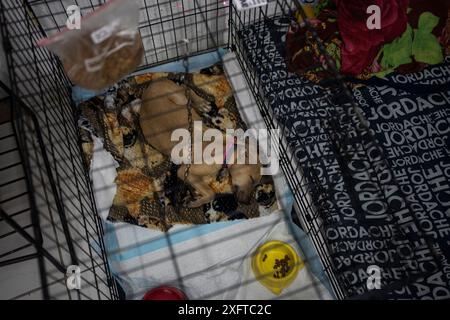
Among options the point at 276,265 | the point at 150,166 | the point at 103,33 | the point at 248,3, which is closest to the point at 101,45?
the point at 103,33

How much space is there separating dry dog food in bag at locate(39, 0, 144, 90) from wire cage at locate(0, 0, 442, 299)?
17cm

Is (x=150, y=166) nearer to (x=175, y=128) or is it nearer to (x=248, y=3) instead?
(x=175, y=128)

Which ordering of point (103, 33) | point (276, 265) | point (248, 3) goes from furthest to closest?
point (276, 265), point (248, 3), point (103, 33)

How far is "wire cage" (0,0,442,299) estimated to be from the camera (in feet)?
4.52

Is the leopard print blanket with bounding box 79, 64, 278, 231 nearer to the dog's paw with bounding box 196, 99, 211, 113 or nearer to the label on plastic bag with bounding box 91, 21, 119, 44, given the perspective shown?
the dog's paw with bounding box 196, 99, 211, 113

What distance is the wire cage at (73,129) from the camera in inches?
54.3

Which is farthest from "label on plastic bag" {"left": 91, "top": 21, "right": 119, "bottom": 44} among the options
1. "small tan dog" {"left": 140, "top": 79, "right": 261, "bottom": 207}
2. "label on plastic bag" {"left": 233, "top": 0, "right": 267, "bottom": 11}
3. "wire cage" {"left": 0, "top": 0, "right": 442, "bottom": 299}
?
"small tan dog" {"left": 140, "top": 79, "right": 261, "bottom": 207}

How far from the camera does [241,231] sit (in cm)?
171

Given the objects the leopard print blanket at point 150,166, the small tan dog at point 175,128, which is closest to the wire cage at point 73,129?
the leopard print blanket at point 150,166

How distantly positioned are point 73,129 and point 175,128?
0.48m

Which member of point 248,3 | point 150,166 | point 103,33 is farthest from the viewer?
point 150,166

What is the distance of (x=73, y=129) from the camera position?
1.81 m

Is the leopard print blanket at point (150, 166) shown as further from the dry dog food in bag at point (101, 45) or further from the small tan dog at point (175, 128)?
the dry dog food in bag at point (101, 45)
